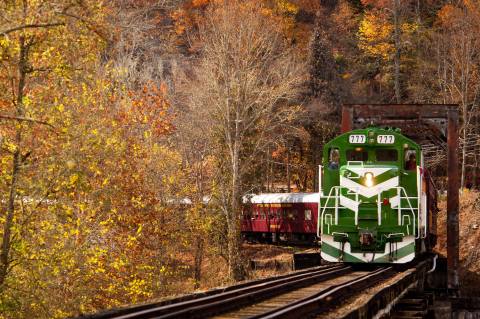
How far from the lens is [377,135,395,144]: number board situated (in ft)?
66.5

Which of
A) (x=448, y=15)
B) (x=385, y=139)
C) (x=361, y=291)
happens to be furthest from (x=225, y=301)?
(x=448, y=15)

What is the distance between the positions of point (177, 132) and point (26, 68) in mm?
26041

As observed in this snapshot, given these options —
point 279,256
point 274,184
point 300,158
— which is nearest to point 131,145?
point 279,256

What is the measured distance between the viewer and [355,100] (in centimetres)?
6562

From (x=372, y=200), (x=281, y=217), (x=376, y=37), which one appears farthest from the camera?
(x=376, y=37)

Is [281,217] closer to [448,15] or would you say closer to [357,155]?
[357,155]

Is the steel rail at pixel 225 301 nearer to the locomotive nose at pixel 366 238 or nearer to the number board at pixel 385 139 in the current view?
the locomotive nose at pixel 366 238

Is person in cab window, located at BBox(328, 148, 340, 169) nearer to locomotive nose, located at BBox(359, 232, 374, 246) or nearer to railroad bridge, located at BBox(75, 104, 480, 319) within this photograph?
locomotive nose, located at BBox(359, 232, 374, 246)

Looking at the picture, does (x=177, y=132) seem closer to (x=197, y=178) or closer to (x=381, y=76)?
(x=197, y=178)

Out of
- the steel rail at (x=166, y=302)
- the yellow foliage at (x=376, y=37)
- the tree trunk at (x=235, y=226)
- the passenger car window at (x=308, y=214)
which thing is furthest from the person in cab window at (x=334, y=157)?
the yellow foliage at (x=376, y=37)

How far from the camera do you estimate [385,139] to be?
798 inches

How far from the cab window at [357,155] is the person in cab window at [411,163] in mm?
1171

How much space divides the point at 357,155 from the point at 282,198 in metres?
24.0

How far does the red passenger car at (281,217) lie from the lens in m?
42.8
